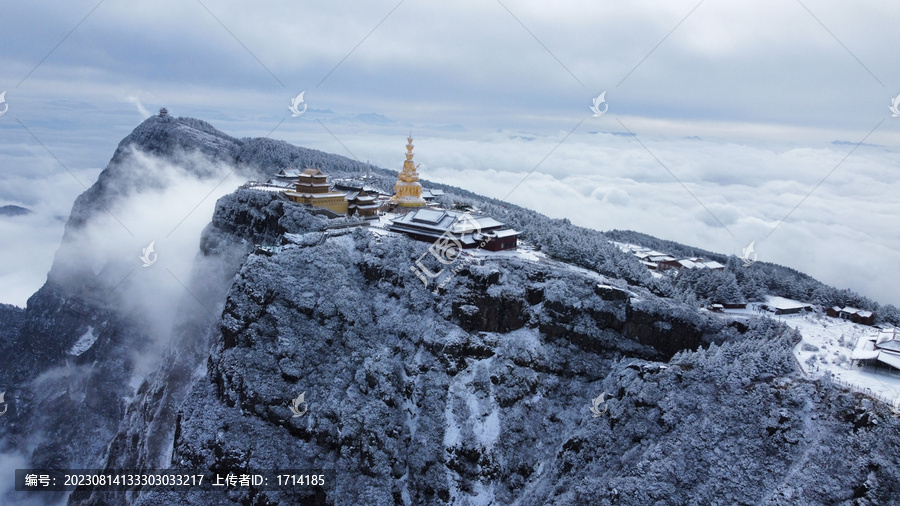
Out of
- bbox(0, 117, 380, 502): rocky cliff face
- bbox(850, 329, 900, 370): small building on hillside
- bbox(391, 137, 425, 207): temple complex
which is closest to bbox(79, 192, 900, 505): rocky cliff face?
bbox(850, 329, 900, 370): small building on hillside

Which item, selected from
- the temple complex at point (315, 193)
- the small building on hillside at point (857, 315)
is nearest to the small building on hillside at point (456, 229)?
the temple complex at point (315, 193)

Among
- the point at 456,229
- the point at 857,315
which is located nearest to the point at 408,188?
the point at 456,229

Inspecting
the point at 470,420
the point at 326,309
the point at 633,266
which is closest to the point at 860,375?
the point at 633,266

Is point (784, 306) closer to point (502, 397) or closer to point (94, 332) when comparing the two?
point (502, 397)

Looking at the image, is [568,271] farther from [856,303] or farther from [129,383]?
[129,383]

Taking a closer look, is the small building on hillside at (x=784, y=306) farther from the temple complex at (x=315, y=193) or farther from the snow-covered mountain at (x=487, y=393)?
the temple complex at (x=315, y=193)

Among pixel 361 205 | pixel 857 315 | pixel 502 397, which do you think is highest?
pixel 361 205
